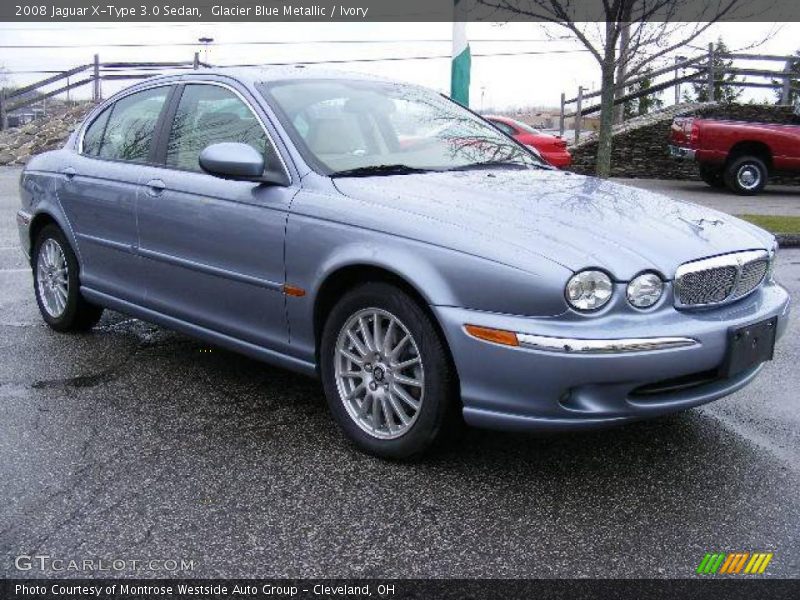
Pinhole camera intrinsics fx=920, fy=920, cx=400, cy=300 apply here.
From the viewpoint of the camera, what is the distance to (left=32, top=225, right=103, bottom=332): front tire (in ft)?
18.2

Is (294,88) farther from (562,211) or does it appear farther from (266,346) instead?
(562,211)


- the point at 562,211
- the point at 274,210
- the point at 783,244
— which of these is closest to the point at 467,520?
the point at 562,211

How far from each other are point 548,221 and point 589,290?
0.41m

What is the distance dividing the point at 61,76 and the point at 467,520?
2620 cm

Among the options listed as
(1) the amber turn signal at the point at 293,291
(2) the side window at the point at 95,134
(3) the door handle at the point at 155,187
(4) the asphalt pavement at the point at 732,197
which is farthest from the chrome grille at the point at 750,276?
(4) the asphalt pavement at the point at 732,197

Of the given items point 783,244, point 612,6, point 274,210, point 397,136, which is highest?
point 612,6

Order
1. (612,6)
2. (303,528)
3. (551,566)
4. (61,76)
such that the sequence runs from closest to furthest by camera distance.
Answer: (551,566) → (303,528) → (612,6) → (61,76)

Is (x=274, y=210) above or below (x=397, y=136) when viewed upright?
below

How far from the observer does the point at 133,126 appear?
5223mm

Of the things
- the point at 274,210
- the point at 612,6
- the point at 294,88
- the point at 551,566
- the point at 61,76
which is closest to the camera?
the point at 551,566

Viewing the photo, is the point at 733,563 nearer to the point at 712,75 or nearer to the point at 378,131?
the point at 378,131

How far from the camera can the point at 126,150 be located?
5.18m

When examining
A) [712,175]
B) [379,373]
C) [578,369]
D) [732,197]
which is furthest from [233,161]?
[712,175]

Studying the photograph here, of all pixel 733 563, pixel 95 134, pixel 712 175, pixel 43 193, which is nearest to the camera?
pixel 733 563
